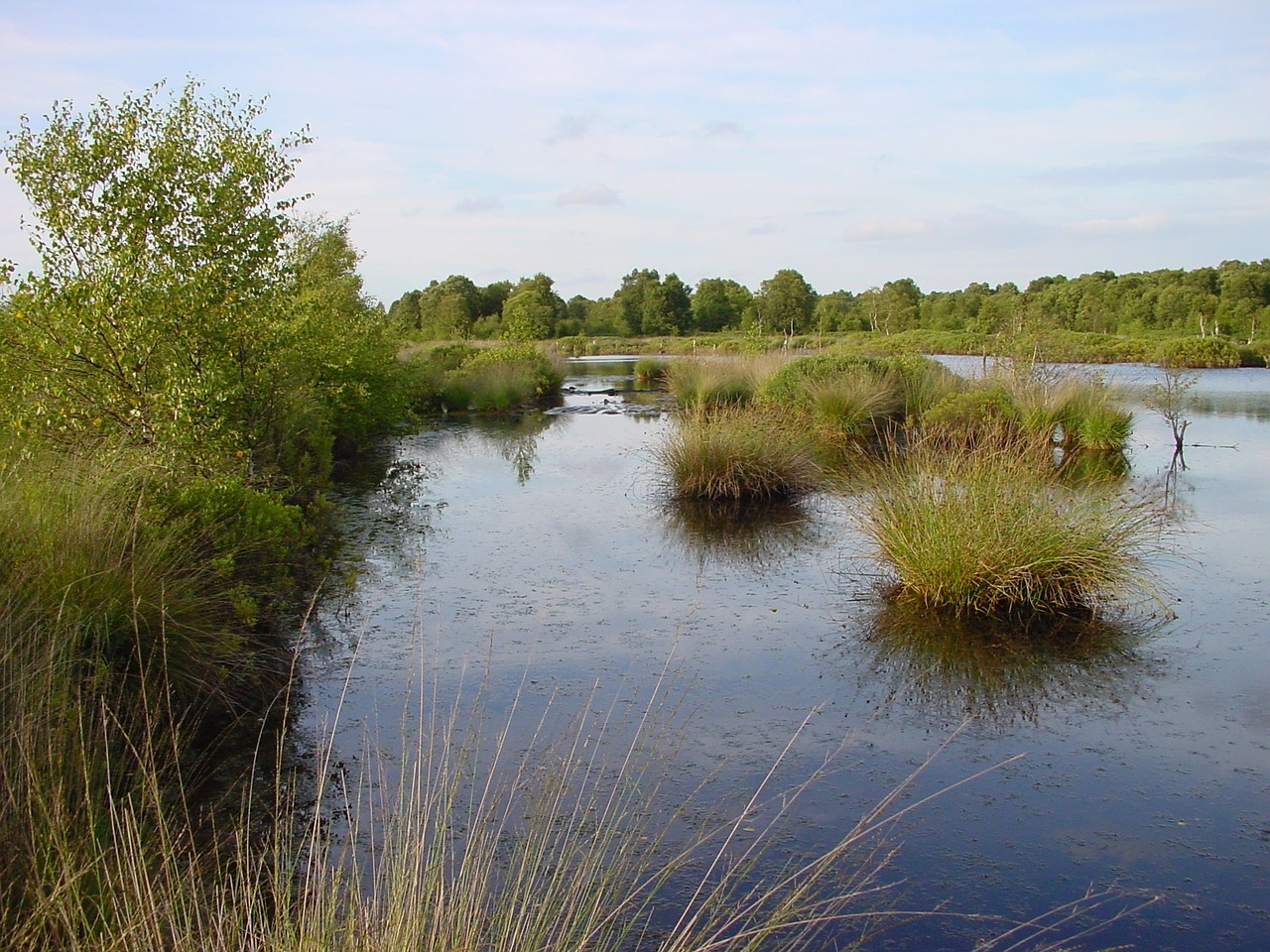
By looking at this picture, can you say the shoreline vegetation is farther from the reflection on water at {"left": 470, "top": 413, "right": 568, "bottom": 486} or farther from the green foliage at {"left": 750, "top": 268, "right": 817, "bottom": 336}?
the green foliage at {"left": 750, "top": 268, "right": 817, "bottom": 336}

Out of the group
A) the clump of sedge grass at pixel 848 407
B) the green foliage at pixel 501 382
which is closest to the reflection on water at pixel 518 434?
the green foliage at pixel 501 382

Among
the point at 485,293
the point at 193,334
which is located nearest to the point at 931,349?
the point at 485,293

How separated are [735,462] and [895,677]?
6.69 m

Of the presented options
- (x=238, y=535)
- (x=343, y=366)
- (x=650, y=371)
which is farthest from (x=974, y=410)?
(x=650, y=371)

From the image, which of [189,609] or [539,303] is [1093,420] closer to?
[189,609]

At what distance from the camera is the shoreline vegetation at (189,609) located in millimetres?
2953

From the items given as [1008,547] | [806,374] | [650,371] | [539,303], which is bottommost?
[1008,547]

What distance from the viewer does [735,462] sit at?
44.0ft

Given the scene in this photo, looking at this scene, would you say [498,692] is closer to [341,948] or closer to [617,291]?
[341,948]

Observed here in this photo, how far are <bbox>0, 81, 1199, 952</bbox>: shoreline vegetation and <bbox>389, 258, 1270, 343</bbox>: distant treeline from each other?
27760 millimetres

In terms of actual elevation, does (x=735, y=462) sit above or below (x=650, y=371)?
below

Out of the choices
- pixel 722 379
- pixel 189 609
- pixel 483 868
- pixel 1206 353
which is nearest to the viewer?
pixel 483 868

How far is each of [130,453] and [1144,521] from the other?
24.8 ft

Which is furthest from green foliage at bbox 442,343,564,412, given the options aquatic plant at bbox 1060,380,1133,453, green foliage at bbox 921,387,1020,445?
aquatic plant at bbox 1060,380,1133,453
